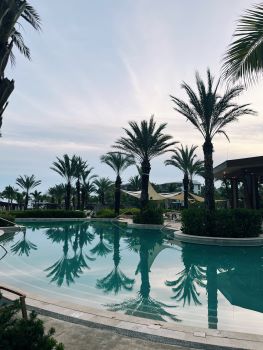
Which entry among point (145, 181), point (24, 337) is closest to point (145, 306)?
point (24, 337)

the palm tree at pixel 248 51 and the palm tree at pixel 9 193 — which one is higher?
the palm tree at pixel 9 193

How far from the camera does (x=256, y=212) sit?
1680 cm

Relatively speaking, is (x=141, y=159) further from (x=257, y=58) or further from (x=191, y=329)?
(x=191, y=329)

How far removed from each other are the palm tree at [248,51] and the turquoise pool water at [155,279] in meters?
4.55

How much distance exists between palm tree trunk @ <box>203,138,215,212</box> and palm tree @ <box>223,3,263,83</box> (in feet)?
38.8

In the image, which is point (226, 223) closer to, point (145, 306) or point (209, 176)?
point (209, 176)

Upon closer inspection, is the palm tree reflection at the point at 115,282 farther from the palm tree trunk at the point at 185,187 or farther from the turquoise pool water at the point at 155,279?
the palm tree trunk at the point at 185,187

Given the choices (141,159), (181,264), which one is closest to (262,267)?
(181,264)

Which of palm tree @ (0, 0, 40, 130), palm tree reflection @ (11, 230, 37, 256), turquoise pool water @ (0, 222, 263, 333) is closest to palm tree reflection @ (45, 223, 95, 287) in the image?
turquoise pool water @ (0, 222, 263, 333)

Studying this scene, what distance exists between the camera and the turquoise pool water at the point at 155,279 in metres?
6.27

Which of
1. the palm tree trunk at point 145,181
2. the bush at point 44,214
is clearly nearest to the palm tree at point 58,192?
the bush at point 44,214

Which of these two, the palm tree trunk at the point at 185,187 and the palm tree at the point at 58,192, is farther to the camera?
the palm tree at the point at 58,192

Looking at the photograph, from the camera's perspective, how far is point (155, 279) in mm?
8969

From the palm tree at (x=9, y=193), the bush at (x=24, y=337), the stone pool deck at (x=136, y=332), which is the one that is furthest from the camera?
the palm tree at (x=9, y=193)
